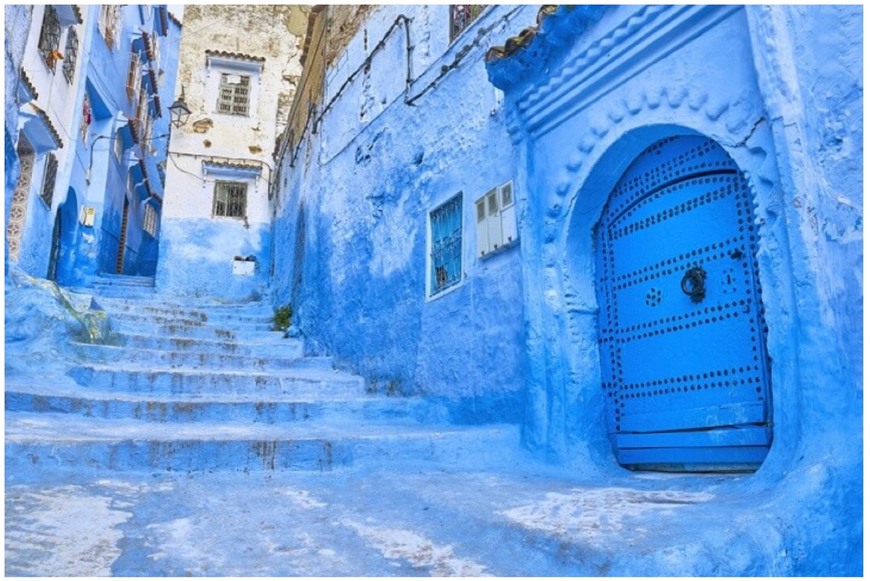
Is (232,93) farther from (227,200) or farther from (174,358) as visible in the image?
(174,358)

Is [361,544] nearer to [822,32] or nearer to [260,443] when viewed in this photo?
[260,443]

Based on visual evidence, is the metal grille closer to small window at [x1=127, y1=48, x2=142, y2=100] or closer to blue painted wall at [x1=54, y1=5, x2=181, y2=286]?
blue painted wall at [x1=54, y1=5, x2=181, y2=286]

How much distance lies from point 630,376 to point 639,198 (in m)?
1.24

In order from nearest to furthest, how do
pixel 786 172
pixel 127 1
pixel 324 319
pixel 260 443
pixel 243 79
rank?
1. pixel 786 172
2. pixel 260 443
3. pixel 324 319
4. pixel 127 1
5. pixel 243 79

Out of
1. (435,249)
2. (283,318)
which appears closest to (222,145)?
(283,318)

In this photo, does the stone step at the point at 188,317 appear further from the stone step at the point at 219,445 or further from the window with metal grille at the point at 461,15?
the window with metal grille at the point at 461,15

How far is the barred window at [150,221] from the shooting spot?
19547 mm

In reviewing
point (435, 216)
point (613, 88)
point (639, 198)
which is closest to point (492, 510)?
point (639, 198)

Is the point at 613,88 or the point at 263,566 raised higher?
the point at 613,88

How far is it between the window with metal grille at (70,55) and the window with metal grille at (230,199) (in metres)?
4.79

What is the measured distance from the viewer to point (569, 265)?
4.83m

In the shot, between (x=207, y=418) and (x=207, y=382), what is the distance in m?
1.03

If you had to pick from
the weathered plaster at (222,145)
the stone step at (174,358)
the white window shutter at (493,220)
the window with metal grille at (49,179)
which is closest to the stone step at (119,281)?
the weathered plaster at (222,145)

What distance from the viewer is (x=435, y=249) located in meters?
6.61
